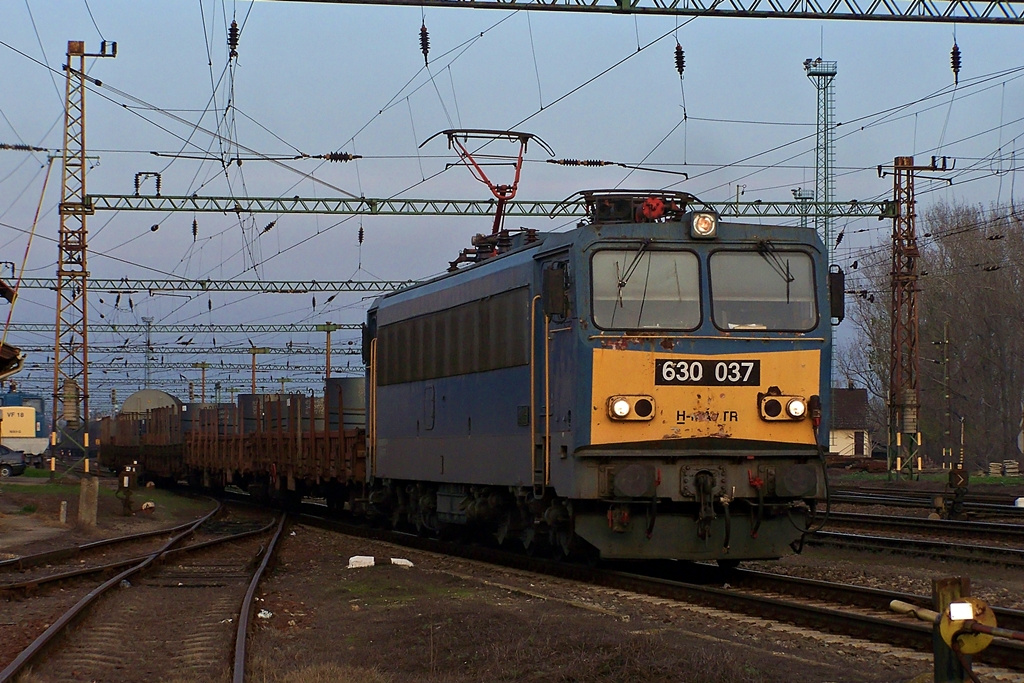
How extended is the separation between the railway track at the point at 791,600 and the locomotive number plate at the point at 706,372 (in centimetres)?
197

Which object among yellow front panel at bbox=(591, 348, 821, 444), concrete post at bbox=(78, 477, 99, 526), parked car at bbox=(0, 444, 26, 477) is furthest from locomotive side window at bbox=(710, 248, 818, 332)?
parked car at bbox=(0, 444, 26, 477)

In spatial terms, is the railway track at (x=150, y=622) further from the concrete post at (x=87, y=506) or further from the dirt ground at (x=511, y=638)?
the concrete post at (x=87, y=506)

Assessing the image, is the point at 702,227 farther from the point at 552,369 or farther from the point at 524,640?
the point at 524,640

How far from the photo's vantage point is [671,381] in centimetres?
1262

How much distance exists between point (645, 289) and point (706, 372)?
1.04 metres

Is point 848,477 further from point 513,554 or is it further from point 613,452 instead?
point 613,452

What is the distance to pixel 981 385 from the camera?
196ft

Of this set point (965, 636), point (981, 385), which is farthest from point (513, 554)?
point (981, 385)

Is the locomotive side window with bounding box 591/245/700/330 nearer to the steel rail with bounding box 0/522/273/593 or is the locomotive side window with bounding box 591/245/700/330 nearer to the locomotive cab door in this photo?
the locomotive cab door

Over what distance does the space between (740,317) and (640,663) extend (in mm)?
5618

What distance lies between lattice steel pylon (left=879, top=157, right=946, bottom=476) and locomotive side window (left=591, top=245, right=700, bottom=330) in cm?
2854

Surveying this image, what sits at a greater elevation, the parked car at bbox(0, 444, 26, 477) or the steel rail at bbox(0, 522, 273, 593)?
the parked car at bbox(0, 444, 26, 477)

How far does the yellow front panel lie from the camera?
12438 millimetres

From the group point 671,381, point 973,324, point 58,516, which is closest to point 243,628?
point 671,381
